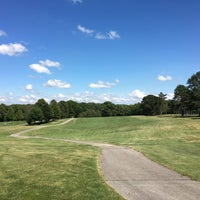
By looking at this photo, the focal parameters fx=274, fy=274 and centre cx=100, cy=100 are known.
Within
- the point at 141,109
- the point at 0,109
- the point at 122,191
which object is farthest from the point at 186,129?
the point at 0,109

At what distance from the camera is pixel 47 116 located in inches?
3391

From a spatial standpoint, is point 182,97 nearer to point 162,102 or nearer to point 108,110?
point 162,102

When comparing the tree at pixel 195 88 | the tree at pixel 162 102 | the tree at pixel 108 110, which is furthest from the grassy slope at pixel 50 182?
the tree at pixel 108 110

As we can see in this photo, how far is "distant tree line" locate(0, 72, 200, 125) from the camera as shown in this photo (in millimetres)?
81019

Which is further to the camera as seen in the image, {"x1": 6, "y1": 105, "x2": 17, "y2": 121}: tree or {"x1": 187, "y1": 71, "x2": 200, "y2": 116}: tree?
{"x1": 6, "y1": 105, "x2": 17, "y2": 121}: tree

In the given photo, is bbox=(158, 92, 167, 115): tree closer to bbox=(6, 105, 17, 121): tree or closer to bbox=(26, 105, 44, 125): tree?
bbox=(26, 105, 44, 125): tree

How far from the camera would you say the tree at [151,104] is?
12106cm

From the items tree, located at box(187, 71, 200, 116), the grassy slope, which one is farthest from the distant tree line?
the grassy slope

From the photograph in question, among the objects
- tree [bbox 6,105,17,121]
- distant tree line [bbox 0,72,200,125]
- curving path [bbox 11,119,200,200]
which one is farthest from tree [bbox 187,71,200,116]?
tree [bbox 6,105,17,121]

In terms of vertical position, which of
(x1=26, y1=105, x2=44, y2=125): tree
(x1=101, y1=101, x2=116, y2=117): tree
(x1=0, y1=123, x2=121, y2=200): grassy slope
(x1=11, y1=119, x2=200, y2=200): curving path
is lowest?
(x1=11, y1=119, x2=200, y2=200): curving path

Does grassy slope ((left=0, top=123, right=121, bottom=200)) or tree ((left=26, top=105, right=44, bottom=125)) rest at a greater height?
tree ((left=26, top=105, right=44, bottom=125))

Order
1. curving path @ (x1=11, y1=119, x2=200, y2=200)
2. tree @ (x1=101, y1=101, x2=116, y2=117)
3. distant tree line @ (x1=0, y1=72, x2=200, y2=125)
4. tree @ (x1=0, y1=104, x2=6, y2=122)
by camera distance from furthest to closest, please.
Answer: tree @ (x1=101, y1=101, x2=116, y2=117) < tree @ (x1=0, y1=104, x2=6, y2=122) < distant tree line @ (x1=0, y1=72, x2=200, y2=125) < curving path @ (x1=11, y1=119, x2=200, y2=200)

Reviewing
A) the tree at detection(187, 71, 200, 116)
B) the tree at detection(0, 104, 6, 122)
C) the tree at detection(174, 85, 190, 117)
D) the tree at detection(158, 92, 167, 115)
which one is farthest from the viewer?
the tree at detection(0, 104, 6, 122)

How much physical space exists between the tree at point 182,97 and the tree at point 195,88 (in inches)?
122
